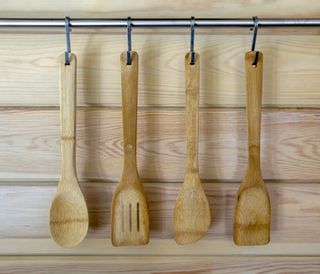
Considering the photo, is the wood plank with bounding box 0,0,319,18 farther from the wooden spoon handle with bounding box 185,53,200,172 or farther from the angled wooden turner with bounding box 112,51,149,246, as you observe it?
the angled wooden turner with bounding box 112,51,149,246

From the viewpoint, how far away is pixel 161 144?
0.66 meters

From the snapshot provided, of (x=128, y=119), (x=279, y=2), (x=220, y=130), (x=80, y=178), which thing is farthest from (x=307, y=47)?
(x=80, y=178)

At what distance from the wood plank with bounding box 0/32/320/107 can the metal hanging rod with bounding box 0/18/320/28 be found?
5cm

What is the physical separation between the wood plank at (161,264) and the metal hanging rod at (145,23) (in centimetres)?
39

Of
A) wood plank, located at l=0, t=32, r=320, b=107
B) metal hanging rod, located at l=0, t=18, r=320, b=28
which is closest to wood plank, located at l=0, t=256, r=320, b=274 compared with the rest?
wood plank, located at l=0, t=32, r=320, b=107

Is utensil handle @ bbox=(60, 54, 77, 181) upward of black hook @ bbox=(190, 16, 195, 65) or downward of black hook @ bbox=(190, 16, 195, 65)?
downward

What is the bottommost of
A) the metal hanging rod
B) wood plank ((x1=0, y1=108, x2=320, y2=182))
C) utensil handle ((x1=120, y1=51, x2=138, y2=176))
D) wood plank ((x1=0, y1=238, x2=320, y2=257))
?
wood plank ((x1=0, y1=238, x2=320, y2=257))

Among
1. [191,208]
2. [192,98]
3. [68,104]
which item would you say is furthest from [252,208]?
[68,104]

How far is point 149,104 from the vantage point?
25.7 inches

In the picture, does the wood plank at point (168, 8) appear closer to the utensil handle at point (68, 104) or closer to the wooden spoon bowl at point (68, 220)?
the utensil handle at point (68, 104)

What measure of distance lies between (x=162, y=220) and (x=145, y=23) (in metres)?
0.33

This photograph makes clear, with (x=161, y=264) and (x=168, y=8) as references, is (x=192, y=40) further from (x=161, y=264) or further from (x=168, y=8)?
(x=161, y=264)

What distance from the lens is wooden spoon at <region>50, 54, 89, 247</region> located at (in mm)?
604

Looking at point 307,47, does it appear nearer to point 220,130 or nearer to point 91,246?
point 220,130
